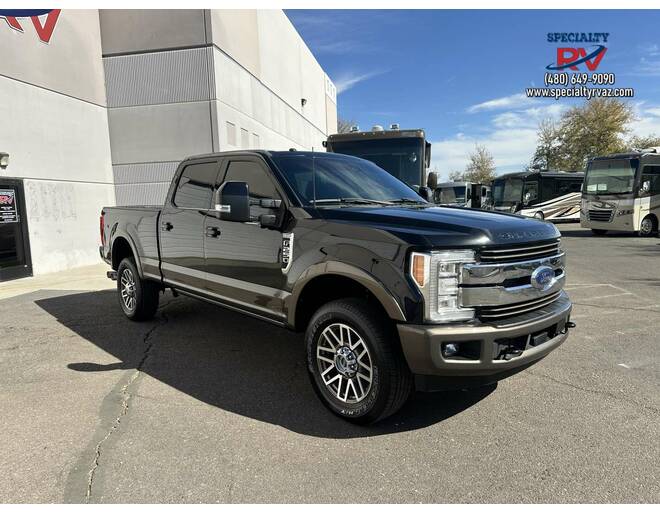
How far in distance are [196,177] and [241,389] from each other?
2.39m

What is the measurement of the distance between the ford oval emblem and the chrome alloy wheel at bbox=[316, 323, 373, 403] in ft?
4.06

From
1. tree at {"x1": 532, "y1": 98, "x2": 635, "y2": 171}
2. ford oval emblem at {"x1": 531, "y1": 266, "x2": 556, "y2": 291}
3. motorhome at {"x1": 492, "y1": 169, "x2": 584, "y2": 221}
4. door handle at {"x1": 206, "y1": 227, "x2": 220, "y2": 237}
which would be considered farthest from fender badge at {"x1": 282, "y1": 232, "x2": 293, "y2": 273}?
tree at {"x1": 532, "y1": 98, "x2": 635, "y2": 171}

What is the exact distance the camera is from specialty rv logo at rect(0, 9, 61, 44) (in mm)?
10648

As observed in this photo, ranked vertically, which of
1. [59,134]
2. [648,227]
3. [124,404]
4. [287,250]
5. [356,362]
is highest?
[59,134]

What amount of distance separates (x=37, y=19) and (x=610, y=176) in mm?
18650

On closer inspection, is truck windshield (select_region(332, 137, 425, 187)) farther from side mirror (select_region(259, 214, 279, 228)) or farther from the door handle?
side mirror (select_region(259, 214, 279, 228))

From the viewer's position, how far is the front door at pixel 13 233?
10.5 m

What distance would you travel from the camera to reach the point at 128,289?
6199mm

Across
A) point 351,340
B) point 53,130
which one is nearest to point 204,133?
point 53,130

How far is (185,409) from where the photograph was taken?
3.54 metres

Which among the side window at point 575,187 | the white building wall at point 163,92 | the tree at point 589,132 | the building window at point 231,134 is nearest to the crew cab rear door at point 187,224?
the white building wall at point 163,92

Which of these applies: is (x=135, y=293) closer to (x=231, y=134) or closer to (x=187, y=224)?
(x=187, y=224)

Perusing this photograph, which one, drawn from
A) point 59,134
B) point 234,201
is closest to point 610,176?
point 234,201
